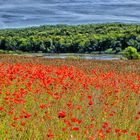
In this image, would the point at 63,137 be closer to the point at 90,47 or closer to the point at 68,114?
the point at 68,114

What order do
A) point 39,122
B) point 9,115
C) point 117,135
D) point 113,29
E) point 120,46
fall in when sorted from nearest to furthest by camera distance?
1. point 117,135
2. point 39,122
3. point 9,115
4. point 120,46
5. point 113,29

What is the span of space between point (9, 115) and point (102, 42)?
105269mm

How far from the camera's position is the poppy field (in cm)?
820

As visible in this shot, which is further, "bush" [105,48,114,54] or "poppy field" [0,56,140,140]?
"bush" [105,48,114,54]

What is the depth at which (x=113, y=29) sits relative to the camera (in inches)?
5733

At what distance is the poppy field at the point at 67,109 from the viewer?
323 inches

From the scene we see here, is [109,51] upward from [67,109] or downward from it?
downward

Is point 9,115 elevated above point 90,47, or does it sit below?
above

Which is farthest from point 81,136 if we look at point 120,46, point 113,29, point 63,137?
point 113,29

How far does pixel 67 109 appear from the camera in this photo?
32.7ft

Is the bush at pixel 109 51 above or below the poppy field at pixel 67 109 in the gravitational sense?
below

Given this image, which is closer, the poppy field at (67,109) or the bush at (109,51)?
the poppy field at (67,109)

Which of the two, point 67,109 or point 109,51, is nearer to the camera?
point 67,109

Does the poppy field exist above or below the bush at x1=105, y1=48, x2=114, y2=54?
above
